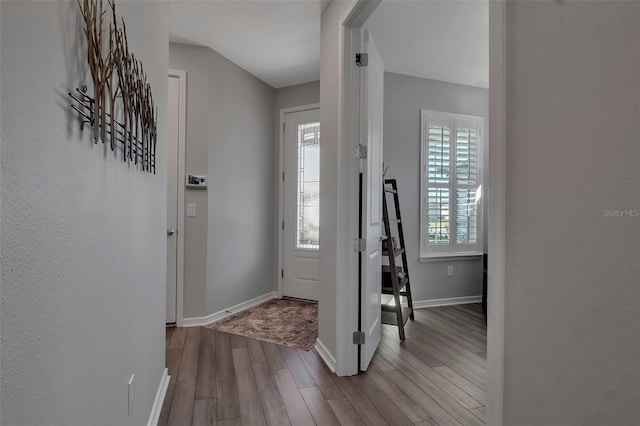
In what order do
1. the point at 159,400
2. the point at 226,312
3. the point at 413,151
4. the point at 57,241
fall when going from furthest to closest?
the point at 413,151, the point at 226,312, the point at 159,400, the point at 57,241

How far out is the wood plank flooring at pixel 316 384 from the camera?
1775 mm

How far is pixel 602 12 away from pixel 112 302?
1413 millimetres

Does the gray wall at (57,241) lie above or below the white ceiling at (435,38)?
below

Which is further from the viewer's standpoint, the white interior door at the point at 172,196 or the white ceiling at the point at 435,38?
the white interior door at the point at 172,196

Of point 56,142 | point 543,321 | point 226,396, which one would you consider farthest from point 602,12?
point 226,396

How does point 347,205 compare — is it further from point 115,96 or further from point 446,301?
point 446,301

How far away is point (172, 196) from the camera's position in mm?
3197

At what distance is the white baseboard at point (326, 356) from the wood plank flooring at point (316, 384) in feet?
0.11

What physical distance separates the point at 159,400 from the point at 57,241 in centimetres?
153

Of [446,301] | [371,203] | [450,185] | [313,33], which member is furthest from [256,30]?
[446,301]

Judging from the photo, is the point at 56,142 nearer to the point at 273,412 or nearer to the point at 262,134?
the point at 273,412

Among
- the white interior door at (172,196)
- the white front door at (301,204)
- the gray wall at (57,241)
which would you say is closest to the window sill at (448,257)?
the white front door at (301,204)

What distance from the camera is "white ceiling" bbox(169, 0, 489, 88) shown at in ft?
8.63

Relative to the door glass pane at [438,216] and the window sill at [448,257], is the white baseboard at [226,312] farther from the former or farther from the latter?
the door glass pane at [438,216]
